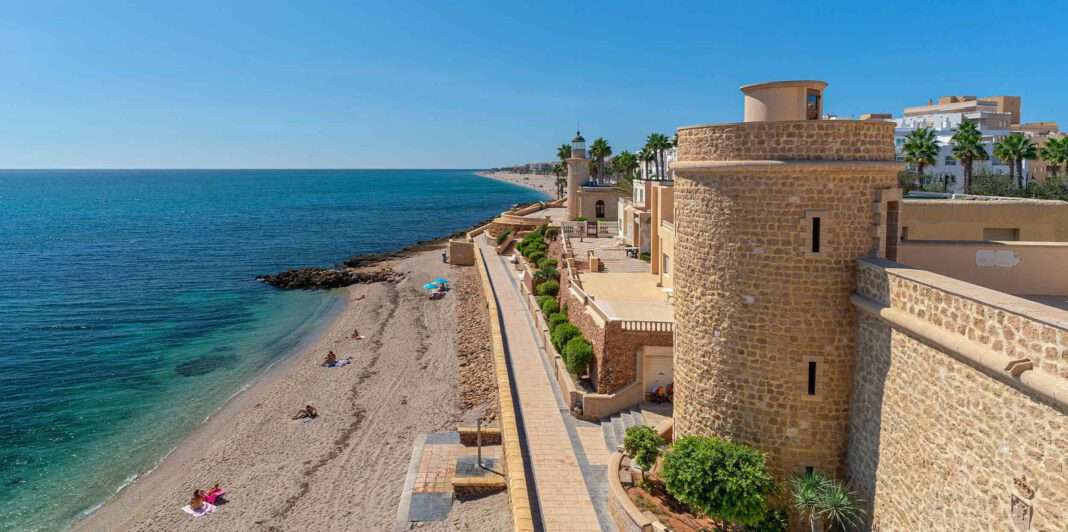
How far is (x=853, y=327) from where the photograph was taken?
11023 mm

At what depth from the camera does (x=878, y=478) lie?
1020 centimetres

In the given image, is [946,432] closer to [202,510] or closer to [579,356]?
[579,356]

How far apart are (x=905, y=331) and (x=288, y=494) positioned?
17.1 meters

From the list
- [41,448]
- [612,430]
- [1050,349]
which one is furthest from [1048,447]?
[41,448]

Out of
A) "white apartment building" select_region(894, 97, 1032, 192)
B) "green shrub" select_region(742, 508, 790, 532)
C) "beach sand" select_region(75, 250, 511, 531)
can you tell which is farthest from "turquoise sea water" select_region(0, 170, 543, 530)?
"white apartment building" select_region(894, 97, 1032, 192)

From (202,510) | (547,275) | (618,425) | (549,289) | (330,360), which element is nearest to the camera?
(618,425)

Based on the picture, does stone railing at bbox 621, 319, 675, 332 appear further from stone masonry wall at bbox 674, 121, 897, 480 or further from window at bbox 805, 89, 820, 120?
window at bbox 805, 89, 820, 120

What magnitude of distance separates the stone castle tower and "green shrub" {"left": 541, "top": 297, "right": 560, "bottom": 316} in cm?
1466

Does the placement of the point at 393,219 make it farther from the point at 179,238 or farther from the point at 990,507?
the point at 990,507

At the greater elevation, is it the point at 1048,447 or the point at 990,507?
the point at 1048,447

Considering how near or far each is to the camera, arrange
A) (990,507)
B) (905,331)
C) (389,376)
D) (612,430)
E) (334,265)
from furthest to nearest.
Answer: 1. (334,265)
2. (389,376)
3. (612,430)
4. (905,331)
5. (990,507)

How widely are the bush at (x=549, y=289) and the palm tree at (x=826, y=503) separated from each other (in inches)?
786

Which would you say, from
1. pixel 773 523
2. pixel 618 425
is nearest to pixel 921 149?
pixel 618 425

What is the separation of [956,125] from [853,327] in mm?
65480
